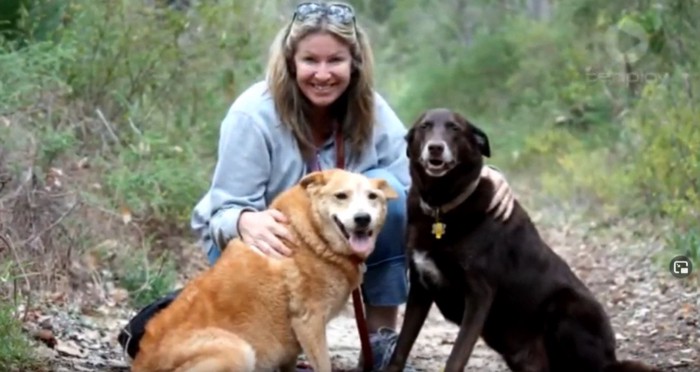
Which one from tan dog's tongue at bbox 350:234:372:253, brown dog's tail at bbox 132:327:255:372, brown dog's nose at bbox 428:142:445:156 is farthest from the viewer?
brown dog's nose at bbox 428:142:445:156

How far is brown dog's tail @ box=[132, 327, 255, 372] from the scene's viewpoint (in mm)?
5012

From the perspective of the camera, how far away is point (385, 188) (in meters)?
5.40

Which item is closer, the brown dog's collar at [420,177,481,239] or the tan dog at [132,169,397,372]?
the tan dog at [132,169,397,372]

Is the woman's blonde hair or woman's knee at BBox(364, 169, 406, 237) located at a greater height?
the woman's blonde hair

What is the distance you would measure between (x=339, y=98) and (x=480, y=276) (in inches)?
40.9

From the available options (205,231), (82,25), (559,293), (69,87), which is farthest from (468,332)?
(82,25)

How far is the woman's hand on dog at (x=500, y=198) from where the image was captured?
563 cm

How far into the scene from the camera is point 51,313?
22.3 ft

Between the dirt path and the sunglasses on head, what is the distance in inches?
64.6

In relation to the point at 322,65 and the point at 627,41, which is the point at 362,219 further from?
the point at 627,41

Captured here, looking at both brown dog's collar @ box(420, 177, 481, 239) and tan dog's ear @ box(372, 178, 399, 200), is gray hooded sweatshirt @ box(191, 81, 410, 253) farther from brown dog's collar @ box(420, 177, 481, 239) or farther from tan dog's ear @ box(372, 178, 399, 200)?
tan dog's ear @ box(372, 178, 399, 200)

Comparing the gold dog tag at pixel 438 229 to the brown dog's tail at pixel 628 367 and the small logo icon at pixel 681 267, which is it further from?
the small logo icon at pixel 681 267

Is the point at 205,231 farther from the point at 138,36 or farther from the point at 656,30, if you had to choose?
the point at 656,30

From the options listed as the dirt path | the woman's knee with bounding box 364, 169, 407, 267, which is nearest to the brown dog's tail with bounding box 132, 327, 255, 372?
the dirt path
